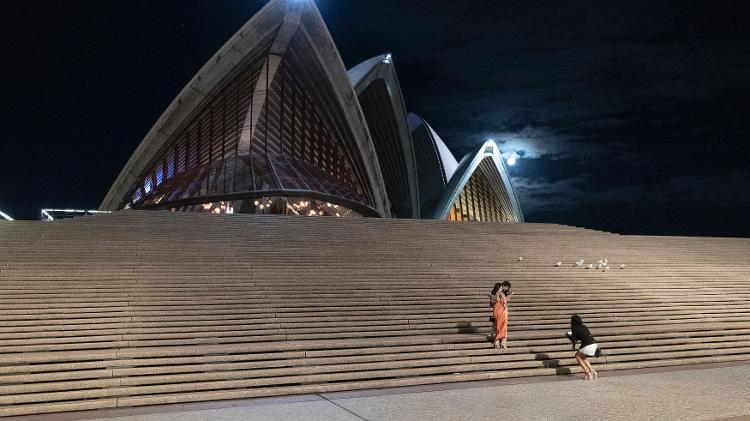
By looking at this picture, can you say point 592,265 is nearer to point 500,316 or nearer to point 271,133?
point 500,316

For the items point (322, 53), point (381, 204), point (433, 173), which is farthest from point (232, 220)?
point (433, 173)

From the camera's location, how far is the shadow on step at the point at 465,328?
8219 millimetres

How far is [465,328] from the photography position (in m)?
8.30

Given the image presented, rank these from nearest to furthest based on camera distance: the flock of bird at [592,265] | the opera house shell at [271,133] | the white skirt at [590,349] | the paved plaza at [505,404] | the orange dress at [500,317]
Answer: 1. the paved plaza at [505,404]
2. the white skirt at [590,349]
3. the orange dress at [500,317]
4. the flock of bird at [592,265]
5. the opera house shell at [271,133]

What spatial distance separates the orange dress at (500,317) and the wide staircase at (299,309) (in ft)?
0.77

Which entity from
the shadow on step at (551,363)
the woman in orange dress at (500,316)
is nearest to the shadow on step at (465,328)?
the woman in orange dress at (500,316)

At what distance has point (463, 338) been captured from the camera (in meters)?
7.80

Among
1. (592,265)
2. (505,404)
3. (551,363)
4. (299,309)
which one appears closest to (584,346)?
(551,363)

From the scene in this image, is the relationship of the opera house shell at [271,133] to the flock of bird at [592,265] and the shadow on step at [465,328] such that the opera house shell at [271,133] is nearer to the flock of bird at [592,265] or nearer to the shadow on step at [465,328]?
the flock of bird at [592,265]

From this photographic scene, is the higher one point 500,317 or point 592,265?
point 592,265

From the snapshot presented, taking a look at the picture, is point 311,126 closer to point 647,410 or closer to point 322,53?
point 322,53

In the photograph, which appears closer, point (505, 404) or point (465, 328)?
point (505, 404)

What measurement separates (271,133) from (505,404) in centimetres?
2667

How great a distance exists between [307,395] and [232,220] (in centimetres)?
803
